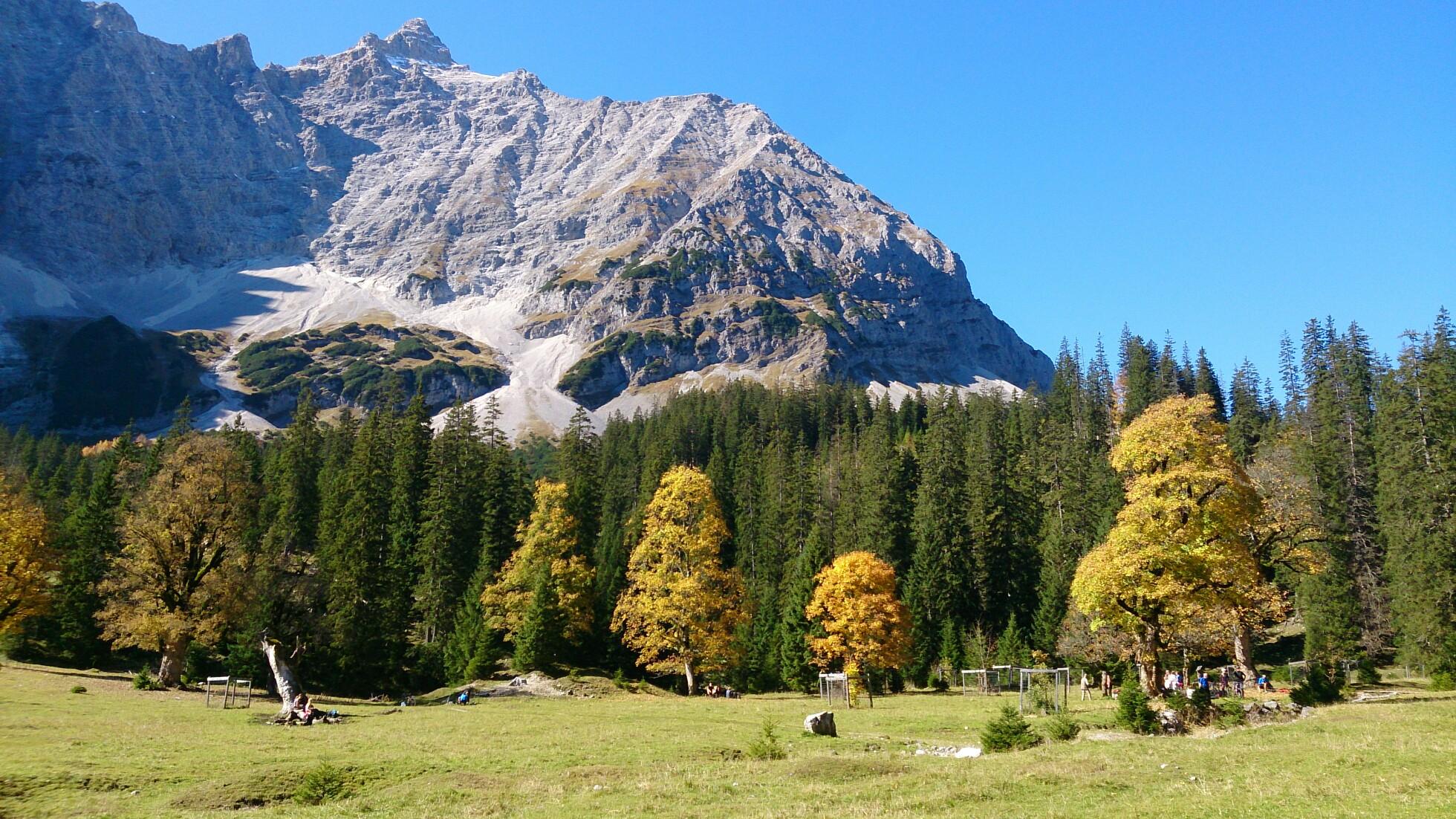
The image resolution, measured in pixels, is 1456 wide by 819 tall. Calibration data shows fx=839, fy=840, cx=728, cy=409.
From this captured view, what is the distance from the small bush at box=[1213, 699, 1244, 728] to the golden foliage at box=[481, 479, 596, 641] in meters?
43.8

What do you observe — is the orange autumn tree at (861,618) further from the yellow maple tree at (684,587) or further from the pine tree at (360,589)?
the pine tree at (360,589)

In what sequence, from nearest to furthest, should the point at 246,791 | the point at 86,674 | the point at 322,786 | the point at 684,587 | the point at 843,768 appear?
1. the point at 246,791
2. the point at 322,786
3. the point at 843,768
4. the point at 86,674
5. the point at 684,587

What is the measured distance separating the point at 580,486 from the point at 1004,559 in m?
42.1

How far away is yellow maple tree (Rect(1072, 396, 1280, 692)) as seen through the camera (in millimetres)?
35875

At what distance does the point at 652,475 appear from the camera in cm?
10281

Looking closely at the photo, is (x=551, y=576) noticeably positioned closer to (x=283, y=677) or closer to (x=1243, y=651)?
(x=283, y=677)

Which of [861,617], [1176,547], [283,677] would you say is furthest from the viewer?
[861,617]

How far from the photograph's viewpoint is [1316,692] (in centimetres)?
3500

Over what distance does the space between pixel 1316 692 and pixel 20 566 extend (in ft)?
224

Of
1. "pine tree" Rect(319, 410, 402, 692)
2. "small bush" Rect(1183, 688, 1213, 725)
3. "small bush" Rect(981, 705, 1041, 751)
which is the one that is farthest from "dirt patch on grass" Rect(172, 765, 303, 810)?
"pine tree" Rect(319, 410, 402, 692)

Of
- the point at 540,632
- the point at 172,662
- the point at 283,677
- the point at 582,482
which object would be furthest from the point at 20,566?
the point at 582,482

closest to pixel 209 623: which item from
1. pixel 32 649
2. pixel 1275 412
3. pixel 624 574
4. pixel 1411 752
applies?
pixel 32 649

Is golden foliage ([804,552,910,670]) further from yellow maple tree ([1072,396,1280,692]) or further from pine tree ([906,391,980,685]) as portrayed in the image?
yellow maple tree ([1072,396,1280,692])

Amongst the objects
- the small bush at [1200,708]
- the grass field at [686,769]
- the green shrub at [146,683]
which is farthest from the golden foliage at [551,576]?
the small bush at [1200,708]
